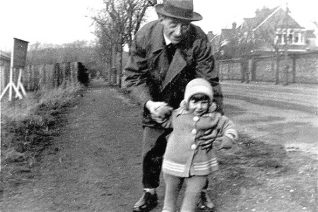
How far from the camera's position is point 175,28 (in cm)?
332

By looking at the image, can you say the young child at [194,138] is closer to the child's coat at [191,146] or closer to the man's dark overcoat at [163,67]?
the child's coat at [191,146]

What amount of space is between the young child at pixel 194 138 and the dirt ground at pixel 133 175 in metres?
0.67

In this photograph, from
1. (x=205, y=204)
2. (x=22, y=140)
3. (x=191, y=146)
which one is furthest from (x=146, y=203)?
(x=22, y=140)

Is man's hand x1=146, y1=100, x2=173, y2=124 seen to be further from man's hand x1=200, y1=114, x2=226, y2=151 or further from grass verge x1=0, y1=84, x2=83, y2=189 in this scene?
grass verge x1=0, y1=84, x2=83, y2=189

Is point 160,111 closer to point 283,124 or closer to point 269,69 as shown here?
point 283,124

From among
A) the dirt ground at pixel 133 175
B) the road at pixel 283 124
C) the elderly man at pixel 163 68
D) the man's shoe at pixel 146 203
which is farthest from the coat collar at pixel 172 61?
the road at pixel 283 124

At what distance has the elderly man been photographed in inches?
132

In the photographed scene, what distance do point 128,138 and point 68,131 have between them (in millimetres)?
1458

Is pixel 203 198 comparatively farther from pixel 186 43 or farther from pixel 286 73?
pixel 286 73

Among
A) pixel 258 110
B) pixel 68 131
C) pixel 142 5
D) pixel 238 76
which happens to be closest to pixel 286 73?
pixel 142 5

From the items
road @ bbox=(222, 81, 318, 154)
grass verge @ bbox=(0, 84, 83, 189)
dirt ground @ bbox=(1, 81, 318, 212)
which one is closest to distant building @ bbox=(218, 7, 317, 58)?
road @ bbox=(222, 81, 318, 154)

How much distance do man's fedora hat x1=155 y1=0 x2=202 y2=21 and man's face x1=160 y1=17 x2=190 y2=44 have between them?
5 centimetres

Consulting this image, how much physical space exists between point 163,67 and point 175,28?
0.37m

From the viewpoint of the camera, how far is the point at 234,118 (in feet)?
34.2
